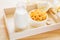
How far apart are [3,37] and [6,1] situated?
15.6 inches

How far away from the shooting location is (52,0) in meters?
0.94

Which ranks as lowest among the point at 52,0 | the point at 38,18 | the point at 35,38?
the point at 35,38

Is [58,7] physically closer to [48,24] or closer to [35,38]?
[48,24]

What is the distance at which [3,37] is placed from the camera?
30.4 inches

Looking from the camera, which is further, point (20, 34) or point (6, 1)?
point (6, 1)

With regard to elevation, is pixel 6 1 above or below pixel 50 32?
above

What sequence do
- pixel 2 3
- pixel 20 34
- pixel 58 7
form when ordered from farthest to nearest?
1. pixel 2 3
2. pixel 58 7
3. pixel 20 34

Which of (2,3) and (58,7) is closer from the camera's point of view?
(58,7)

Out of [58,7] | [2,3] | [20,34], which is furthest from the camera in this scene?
[2,3]

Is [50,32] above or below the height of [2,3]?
below

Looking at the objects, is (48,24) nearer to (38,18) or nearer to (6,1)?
(38,18)

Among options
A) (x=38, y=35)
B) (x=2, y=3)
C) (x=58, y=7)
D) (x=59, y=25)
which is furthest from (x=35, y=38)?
(x=2, y=3)

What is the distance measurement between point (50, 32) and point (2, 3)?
482 mm

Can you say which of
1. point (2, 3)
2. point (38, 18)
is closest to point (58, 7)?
point (38, 18)
